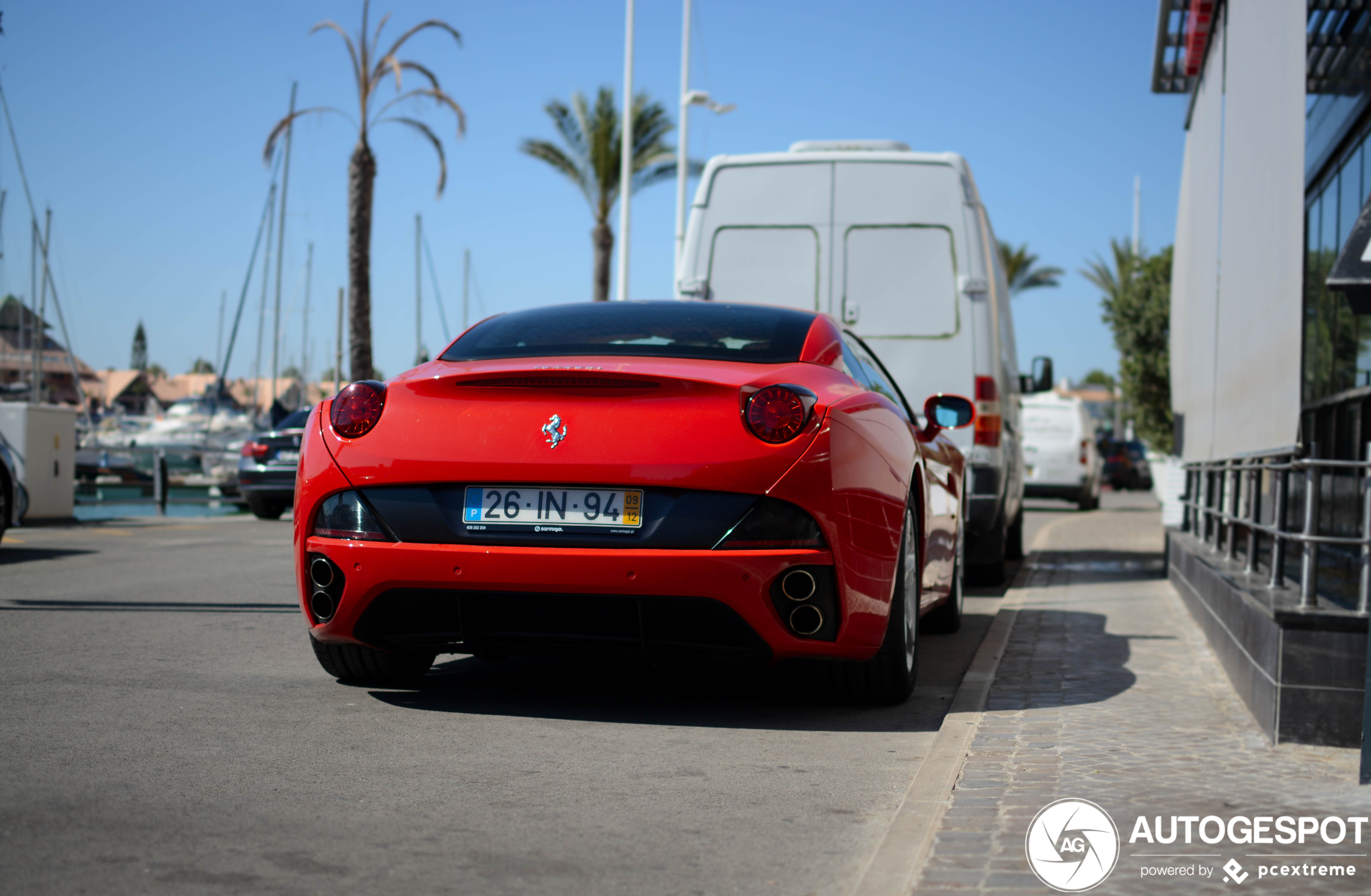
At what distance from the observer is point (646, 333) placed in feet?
17.6

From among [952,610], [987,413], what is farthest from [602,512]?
[987,413]

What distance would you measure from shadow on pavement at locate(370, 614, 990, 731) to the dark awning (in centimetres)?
208

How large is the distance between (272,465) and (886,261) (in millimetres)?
9752

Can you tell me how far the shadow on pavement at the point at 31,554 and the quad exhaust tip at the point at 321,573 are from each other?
6510mm

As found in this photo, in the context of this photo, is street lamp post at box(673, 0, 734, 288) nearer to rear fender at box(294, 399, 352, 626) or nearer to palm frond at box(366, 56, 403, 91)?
palm frond at box(366, 56, 403, 91)

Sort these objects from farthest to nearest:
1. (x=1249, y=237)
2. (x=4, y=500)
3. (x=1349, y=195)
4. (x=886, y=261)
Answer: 1. (x=1349, y=195)
2. (x=4, y=500)
3. (x=886, y=261)
4. (x=1249, y=237)

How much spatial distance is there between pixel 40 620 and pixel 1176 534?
787cm

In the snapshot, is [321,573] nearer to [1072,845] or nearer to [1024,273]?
[1072,845]

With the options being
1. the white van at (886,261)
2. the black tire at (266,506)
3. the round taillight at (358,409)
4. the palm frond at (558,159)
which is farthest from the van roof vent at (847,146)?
the palm frond at (558,159)

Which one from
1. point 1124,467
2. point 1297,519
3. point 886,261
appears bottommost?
point 1124,467

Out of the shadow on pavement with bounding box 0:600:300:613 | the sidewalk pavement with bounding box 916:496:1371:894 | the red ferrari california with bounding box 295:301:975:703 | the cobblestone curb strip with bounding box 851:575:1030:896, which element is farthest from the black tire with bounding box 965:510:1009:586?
the red ferrari california with bounding box 295:301:975:703

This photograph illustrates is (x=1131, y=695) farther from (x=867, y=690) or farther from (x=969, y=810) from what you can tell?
(x=969, y=810)

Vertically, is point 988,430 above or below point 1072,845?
above

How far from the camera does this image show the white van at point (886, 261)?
9531 millimetres
